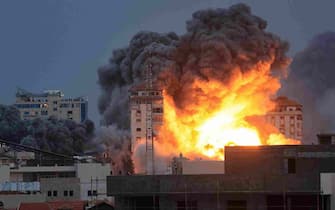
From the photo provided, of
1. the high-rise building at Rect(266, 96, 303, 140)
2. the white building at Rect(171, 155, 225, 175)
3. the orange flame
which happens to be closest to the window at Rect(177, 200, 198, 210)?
the white building at Rect(171, 155, 225, 175)

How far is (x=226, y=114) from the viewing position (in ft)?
295

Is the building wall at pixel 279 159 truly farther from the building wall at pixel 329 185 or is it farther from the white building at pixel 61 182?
the white building at pixel 61 182

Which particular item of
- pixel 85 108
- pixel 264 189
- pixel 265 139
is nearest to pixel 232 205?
pixel 264 189

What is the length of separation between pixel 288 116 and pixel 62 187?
122 feet

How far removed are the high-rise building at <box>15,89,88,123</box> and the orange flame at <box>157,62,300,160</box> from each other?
97484 millimetres

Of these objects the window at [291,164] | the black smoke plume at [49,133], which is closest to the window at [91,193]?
the black smoke plume at [49,133]

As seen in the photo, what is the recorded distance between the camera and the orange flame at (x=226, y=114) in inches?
3415

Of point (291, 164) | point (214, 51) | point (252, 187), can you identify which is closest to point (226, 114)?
point (214, 51)

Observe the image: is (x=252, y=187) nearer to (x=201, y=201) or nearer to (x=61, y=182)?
(x=201, y=201)

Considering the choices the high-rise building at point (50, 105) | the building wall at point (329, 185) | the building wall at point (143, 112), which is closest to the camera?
the building wall at point (329, 185)

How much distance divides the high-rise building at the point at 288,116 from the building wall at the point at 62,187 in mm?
30823

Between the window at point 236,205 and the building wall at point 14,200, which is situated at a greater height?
the building wall at point 14,200

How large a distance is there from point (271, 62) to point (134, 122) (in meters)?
25.2

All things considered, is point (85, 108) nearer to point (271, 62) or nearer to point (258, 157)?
point (271, 62)
